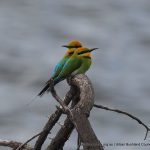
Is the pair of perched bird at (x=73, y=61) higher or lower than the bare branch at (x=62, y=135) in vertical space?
higher

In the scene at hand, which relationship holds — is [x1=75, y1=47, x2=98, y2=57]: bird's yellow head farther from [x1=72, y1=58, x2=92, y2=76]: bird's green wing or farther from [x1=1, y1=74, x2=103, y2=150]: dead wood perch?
[x1=1, y1=74, x2=103, y2=150]: dead wood perch

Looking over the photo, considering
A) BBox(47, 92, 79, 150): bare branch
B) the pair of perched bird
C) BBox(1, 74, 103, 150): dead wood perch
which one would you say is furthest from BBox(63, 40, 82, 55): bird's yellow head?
BBox(47, 92, 79, 150): bare branch

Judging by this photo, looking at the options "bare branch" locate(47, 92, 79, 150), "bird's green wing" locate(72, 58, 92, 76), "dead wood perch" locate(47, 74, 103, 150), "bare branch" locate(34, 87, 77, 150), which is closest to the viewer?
"dead wood perch" locate(47, 74, 103, 150)

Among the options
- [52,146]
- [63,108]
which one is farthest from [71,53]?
[63,108]

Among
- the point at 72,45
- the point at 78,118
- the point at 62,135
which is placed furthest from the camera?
the point at 72,45

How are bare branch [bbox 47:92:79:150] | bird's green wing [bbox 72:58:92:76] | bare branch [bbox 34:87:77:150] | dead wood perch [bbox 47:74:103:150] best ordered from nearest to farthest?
1. dead wood perch [bbox 47:74:103:150]
2. bare branch [bbox 47:92:79:150]
3. bare branch [bbox 34:87:77:150]
4. bird's green wing [bbox 72:58:92:76]

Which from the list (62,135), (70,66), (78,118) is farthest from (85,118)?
(70,66)

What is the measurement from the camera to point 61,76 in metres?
2.54

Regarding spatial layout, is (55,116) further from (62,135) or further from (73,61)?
(73,61)

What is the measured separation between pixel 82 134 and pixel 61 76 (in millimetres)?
865

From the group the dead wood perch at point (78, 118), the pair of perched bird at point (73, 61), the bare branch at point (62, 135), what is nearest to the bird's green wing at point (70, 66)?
the pair of perched bird at point (73, 61)

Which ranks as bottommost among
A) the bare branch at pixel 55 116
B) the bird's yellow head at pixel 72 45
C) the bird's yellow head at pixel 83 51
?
the bare branch at pixel 55 116

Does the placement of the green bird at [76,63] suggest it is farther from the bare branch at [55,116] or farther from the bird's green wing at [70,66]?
the bare branch at [55,116]

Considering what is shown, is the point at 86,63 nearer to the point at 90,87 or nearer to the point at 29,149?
the point at 29,149
